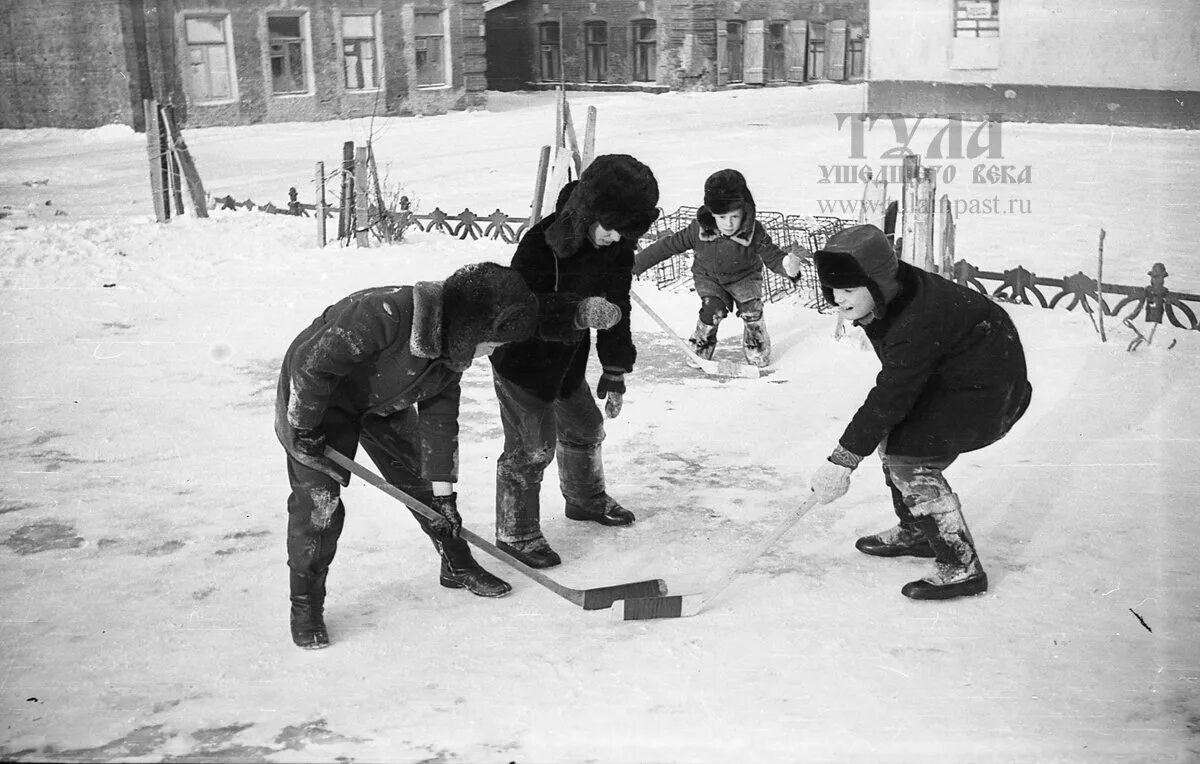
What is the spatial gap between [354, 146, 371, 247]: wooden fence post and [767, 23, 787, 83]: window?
1519 centimetres

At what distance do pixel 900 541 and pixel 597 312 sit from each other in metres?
1.52

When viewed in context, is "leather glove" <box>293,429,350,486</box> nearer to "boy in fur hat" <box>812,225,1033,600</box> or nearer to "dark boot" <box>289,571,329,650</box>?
"dark boot" <box>289,571,329,650</box>

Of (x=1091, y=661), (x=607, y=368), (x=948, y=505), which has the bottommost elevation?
(x=1091, y=661)

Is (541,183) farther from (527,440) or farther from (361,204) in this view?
(527,440)

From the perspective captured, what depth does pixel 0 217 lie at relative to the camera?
11188mm

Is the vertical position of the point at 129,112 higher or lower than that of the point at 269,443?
higher

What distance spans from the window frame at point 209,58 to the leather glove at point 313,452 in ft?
47.4

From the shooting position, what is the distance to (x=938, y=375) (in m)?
3.68

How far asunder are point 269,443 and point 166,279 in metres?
3.97

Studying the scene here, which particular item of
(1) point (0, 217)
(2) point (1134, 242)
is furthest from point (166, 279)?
(2) point (1134, 242)

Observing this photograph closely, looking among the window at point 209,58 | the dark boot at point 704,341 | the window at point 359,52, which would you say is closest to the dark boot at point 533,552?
the dark boot at point 704,341

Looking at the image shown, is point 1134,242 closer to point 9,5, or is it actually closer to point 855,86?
point 9,5

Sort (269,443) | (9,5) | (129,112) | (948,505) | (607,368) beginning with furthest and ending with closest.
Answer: (129,112) < (9,5) < (269,443) < (607,368) < (948,505)

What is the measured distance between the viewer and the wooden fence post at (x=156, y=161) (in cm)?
1127
